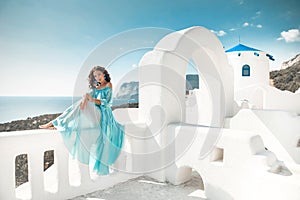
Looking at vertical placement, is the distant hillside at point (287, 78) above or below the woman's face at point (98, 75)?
above

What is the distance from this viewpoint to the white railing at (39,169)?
2857mm

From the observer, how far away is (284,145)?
5305mm

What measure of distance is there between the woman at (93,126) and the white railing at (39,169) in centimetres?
18

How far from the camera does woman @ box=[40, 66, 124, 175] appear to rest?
338cm

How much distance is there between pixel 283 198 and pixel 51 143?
3.27 meters

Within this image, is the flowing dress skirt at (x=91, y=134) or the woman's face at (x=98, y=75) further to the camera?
the woman's face at (x=98, y=75)

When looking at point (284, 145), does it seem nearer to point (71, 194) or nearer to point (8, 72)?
point (71, 194)

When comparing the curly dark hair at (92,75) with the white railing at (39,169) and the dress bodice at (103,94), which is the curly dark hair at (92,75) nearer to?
the dress bodice at (103,94)

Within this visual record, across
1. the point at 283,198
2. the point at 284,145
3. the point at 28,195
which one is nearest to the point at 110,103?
the point at 28,195

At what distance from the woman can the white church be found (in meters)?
0.23

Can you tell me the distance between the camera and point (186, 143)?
3.88 meters

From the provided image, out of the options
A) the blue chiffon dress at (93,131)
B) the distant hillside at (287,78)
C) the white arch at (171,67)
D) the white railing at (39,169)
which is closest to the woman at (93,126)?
the blue chiffon dress at (93,131)

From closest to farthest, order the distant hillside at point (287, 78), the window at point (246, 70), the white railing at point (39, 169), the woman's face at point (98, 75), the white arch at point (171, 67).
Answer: the white railing at point (39, 169) → the woman's face at point (98, 75) → the white arch at point (171, 67) → the window at point (246, 70) → the distant hillside at point (287, 78)

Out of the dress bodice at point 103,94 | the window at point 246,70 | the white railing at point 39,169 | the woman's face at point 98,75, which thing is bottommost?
the white railing at point 39,169
